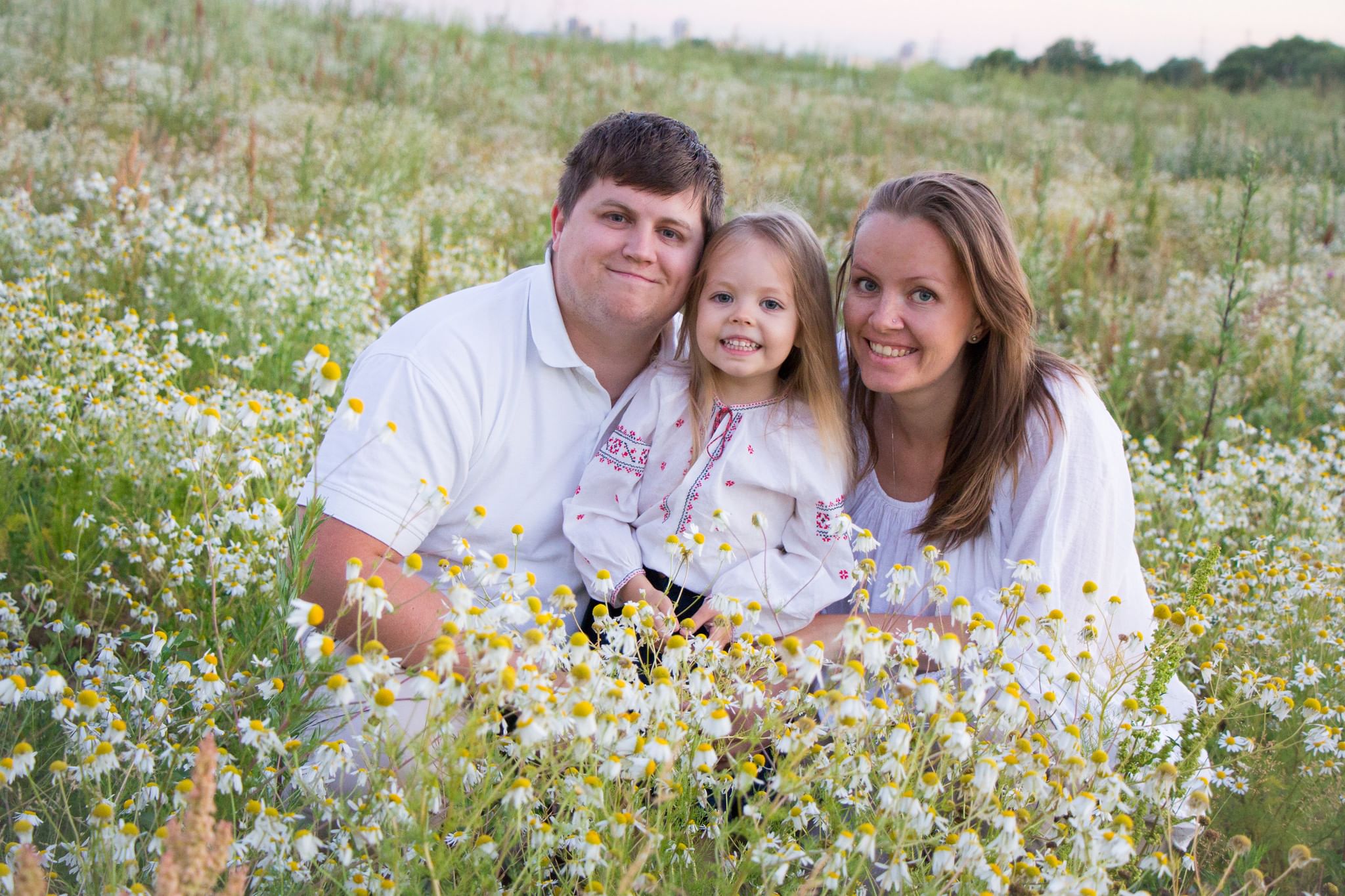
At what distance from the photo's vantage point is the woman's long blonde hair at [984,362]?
3414mm

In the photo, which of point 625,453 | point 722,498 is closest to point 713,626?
point 722,498

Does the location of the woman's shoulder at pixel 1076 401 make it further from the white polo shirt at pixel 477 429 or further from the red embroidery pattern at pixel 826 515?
the white polo shirt at pixel 477 429

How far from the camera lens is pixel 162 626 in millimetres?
3445

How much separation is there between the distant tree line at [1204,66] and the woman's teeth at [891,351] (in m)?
19.1

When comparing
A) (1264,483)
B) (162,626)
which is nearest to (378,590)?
(162,626)

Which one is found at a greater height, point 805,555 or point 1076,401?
point 1076,401

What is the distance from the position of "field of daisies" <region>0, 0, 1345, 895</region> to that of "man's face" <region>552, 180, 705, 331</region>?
0.88 m

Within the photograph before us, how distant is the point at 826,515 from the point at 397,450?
1414 mm

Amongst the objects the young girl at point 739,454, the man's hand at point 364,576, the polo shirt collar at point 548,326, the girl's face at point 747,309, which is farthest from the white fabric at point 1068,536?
the man's hand at point 364,576

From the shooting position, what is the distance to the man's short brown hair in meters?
3.60

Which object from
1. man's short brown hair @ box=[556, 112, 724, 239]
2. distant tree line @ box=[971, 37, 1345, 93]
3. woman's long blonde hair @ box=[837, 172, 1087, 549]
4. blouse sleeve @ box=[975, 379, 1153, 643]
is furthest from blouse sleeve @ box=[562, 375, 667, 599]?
distant tree line @ box=[971, 37, 1345, 93]

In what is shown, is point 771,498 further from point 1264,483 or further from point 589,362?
point 1264,483

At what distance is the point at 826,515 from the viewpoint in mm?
3607

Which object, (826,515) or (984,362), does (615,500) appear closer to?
(826,515)
